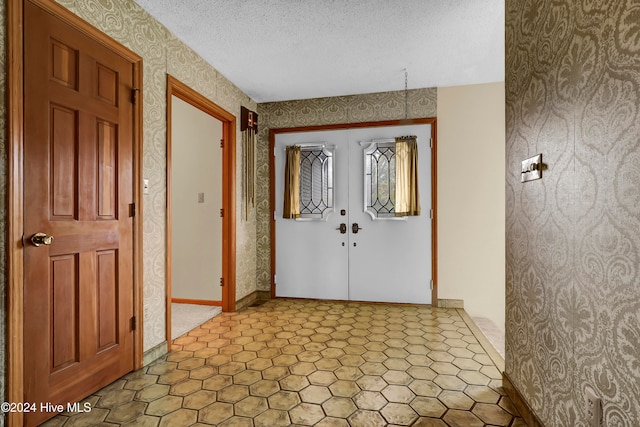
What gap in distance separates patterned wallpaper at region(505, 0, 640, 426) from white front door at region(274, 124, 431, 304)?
1988 mm

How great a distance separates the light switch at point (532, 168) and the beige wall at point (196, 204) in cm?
305

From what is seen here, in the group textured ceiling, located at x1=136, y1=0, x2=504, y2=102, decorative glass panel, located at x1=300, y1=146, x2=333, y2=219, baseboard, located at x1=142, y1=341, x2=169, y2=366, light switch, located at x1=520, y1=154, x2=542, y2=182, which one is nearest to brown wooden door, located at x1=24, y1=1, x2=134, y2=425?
baseboard, located at x1=142, y1=341, x2=169, y2=366

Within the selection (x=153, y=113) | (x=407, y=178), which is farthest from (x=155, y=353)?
(x=407, y=178)

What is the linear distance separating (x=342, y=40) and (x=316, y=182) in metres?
1.69

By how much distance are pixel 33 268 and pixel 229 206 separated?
2148 millimetres

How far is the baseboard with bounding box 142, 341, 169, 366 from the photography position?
7.91 feet

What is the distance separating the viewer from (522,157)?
178 centimetres

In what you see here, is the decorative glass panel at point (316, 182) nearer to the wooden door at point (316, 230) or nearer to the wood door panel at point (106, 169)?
the wooden door at point (316, 230)

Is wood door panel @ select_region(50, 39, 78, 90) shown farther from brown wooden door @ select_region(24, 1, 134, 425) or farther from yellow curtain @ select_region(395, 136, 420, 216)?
yellow curtain @ select_region(395, 136, 420, 216)

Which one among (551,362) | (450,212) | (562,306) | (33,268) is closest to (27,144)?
(33,268)

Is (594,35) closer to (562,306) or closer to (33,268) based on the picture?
(562,306)

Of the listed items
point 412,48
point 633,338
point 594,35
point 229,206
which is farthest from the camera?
point 229,206

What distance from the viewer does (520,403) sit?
180cm

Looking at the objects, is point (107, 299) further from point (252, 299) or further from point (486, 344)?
point (486, 344)
